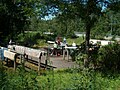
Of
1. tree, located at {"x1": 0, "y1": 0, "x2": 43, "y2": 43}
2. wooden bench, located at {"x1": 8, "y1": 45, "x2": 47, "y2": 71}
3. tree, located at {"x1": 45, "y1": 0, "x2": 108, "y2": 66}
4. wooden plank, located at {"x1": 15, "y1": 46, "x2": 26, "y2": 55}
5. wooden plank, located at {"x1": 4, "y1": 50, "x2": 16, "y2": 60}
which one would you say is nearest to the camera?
tree, located at {"x1": 45, "y1": 0, "x2": 108, "y2": 66}

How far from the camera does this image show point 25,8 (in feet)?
37.2

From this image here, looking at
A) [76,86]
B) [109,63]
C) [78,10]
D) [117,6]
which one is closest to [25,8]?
[78,10]

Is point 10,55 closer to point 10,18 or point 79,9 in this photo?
point 79,9

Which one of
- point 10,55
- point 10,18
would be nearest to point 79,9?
point 10,55

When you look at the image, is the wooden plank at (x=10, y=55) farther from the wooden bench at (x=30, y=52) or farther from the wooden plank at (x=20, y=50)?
the wooden plank at (x=20, y=50)

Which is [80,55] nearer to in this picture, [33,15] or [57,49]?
[33,15]

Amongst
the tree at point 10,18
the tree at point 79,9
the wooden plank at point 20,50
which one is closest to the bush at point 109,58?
the tree at point 79,9

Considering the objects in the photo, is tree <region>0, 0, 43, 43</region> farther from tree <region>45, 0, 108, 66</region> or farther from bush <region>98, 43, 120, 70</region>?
tree <region>45, 0, 108, 66</region>

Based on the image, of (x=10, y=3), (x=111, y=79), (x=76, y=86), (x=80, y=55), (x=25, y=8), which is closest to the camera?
(x=76, y=86)

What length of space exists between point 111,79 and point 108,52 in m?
3.68

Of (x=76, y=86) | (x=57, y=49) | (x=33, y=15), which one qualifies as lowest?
(x=57, y=49)

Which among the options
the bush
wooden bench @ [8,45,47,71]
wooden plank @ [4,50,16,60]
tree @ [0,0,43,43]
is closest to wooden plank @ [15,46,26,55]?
wooden bench @ [8,45,47,71]

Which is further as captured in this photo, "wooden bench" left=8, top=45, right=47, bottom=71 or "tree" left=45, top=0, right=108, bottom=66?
"wooden bench" left=8, top=45, right=47, bottom=71

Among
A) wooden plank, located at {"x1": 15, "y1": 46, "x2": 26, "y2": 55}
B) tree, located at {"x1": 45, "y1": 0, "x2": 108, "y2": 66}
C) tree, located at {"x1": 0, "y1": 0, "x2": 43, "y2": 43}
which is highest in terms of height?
tree, located at {"x1": 45, "y1": 0, "x2": 108, "y2": 66}
